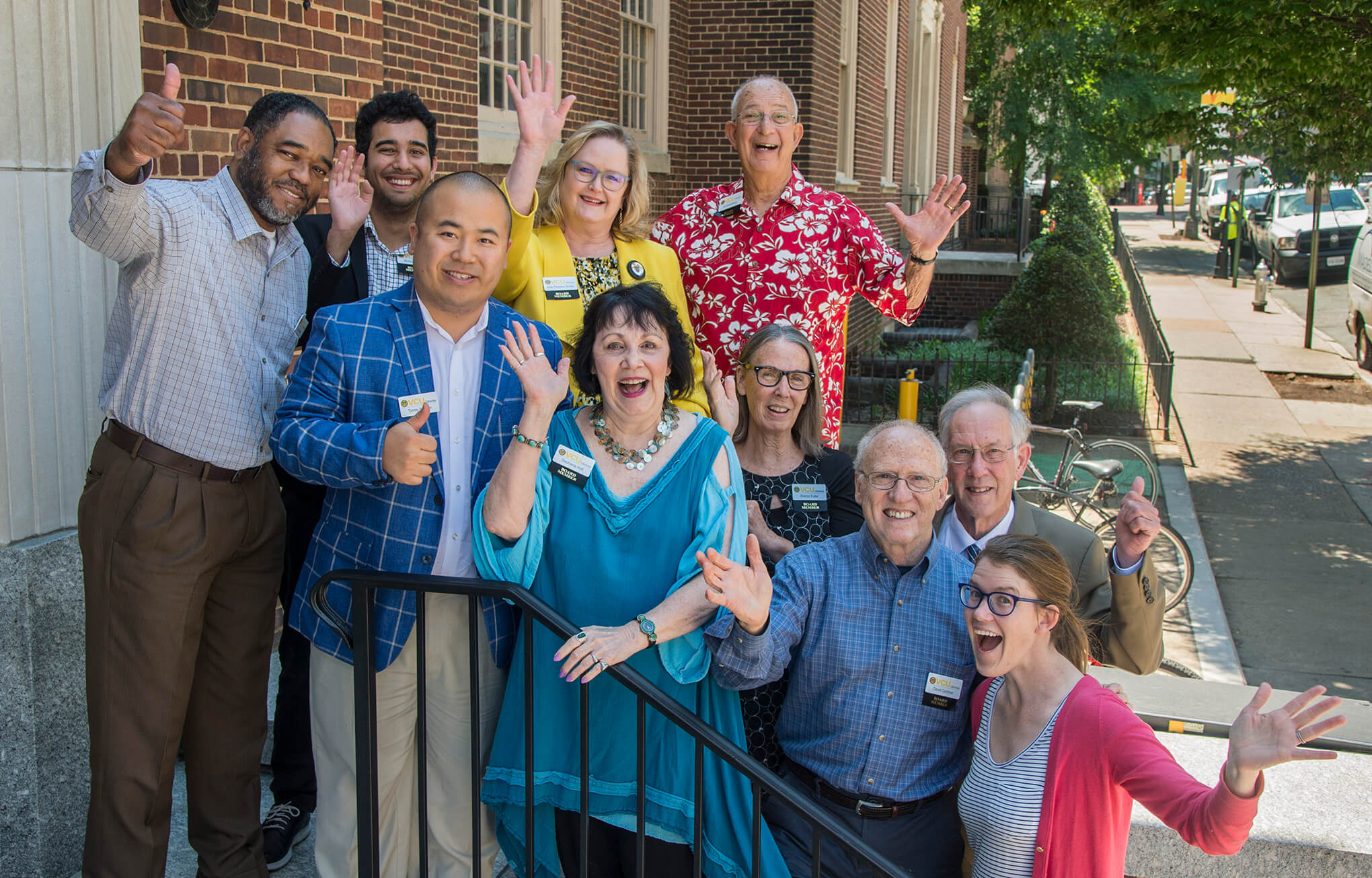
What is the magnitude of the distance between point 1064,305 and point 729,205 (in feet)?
31.8

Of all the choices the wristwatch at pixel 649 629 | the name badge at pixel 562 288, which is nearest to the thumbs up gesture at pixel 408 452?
the wristwatch at pixel 649 629

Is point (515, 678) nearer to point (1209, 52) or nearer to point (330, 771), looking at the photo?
point (330, 771)

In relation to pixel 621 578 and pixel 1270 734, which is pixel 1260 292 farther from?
pixel 621 578

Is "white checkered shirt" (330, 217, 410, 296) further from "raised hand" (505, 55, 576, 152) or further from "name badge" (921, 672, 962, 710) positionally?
"name badge" (921, 672, 962, 710)

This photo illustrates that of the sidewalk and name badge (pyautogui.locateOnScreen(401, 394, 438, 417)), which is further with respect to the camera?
the sidewalk

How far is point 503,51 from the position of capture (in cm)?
843

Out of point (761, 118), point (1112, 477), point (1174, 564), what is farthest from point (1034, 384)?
point (761, 118)

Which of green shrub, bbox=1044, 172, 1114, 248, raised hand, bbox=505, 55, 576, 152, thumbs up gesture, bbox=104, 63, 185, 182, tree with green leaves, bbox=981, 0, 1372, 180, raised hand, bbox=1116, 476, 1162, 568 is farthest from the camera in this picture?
green shrub, bbox=1044, 172, 1114, 248

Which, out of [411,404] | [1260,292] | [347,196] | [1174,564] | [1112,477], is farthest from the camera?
[1260,292]

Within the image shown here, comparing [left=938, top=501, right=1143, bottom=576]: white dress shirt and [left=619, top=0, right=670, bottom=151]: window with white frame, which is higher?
[left=619, top=0, right=670, bottom=151]: window with white frame

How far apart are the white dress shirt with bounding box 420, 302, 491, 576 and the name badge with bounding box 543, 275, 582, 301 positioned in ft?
2.04

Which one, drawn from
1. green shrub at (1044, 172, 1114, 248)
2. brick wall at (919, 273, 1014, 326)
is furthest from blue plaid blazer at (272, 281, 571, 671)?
brick wall at (919, 273, 1014, 326)

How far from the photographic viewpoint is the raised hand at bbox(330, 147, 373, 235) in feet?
11.2

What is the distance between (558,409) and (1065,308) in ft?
36.2
